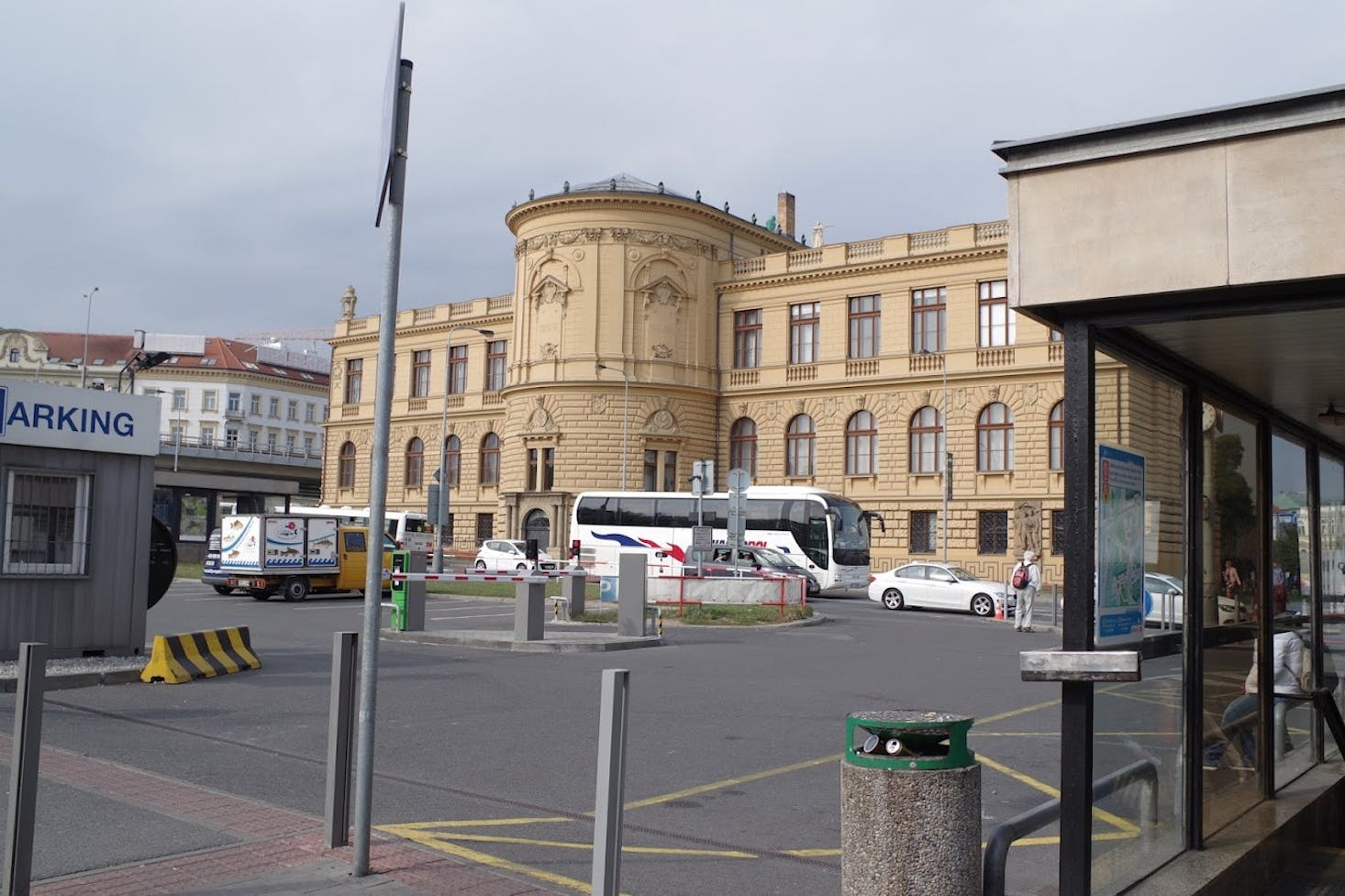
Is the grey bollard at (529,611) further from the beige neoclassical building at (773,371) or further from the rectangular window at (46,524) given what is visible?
the beige neoclassical building at (773,371)

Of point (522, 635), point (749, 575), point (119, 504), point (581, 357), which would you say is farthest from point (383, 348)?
point (581, 357)

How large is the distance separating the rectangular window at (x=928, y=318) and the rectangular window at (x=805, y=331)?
4827 mm

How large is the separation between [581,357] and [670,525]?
45.3ft

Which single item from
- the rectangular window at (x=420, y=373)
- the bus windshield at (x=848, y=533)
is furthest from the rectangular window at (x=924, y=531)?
the rectangular window at (x=420, y=373)

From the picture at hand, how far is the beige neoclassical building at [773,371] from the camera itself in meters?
50.9

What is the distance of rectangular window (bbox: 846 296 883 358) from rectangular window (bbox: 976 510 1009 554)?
356 inches

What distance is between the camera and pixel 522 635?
18.7 m

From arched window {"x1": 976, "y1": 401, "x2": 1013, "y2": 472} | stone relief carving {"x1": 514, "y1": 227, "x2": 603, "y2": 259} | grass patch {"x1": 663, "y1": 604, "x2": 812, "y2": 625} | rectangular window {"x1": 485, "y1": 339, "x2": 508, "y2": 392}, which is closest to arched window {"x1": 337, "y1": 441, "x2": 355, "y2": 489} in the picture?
rectangular window {"x1": 485, "y1": 339, "x2": 508, "y2": 392}

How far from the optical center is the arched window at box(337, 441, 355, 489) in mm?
74250

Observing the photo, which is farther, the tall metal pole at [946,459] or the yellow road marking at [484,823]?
the tall metal pole at [946,459]

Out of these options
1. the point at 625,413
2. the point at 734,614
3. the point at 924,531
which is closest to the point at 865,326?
the point at 924,531

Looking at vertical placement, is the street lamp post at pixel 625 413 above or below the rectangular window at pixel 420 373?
below

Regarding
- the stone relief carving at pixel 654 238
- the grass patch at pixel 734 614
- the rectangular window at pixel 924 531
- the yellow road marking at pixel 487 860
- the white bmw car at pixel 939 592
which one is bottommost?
the yellow road marking at pixel 487 860

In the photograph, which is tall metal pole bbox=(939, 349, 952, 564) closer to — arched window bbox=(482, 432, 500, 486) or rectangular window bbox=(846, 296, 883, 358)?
rectangular window bbox=(846, 296, 883, 358)
